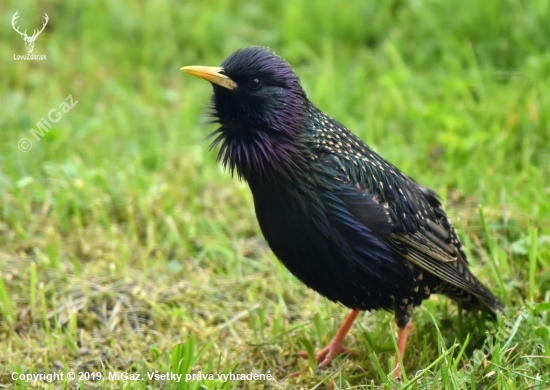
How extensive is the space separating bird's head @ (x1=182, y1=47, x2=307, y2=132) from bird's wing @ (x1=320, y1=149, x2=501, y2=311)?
284mm

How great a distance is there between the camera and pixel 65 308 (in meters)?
4.59

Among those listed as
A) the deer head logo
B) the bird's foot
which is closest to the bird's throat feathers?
the bird's foot

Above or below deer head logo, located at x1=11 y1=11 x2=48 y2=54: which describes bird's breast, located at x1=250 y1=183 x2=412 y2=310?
below

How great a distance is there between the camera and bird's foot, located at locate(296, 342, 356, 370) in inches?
168

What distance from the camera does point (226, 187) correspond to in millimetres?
5965

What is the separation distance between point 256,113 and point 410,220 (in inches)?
36.9

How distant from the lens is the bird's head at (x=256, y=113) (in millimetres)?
3982

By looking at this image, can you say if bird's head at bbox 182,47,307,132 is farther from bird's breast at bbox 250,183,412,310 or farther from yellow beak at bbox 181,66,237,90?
Result: bird's breast at bbox 250,183,412,310

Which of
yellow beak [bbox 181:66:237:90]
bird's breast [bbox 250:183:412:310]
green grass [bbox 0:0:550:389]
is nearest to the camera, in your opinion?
bird's breast [bbox 250:183:412:310]

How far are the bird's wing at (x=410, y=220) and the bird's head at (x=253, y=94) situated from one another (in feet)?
0.93

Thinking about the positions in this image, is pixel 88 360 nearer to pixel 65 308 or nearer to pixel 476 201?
pixel 65 308

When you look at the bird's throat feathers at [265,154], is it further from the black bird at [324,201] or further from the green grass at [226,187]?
the green grass at [226,187]

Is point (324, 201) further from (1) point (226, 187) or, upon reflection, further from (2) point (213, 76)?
(1) point (226, 187)

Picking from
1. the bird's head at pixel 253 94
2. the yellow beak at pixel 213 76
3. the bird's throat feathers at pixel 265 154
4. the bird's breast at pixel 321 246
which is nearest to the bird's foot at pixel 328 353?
the bird's breast at pixel 321 246
